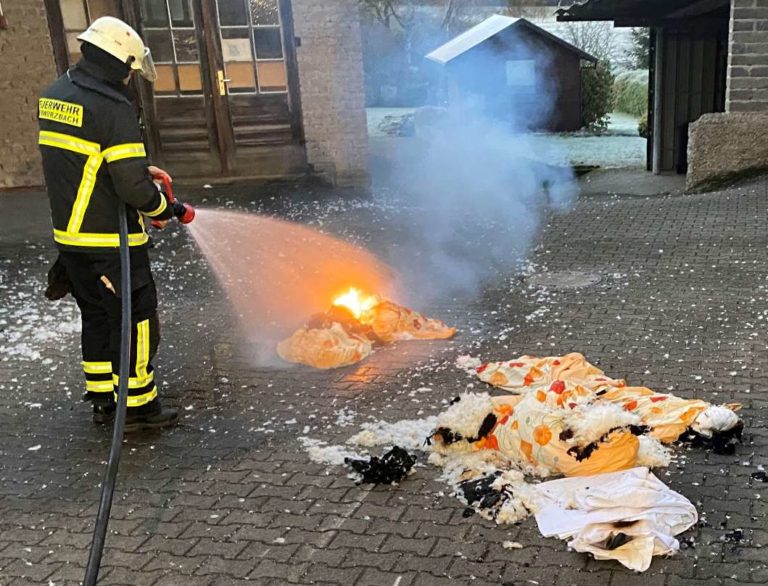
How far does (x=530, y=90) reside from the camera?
24.9 m

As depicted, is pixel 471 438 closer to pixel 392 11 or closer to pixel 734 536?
pixel 734 536

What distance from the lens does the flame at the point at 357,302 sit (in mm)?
5488

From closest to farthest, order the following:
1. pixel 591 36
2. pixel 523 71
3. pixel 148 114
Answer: pixel 148 114 < pixel 523 71 < pixel 591 36

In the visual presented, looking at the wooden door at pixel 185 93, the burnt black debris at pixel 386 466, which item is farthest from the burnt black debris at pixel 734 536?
the wooden door at pixel 185 93

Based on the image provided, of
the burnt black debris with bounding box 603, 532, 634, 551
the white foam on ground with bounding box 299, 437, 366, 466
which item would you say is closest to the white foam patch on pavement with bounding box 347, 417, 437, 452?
the white foam on ground with bounding box 299, 437, 366, 466

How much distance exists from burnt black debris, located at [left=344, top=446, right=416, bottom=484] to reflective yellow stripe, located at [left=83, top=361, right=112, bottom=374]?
1568mm

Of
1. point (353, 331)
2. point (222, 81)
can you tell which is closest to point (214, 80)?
point (222, 81)

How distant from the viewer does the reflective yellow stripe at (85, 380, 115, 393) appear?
4266 mm

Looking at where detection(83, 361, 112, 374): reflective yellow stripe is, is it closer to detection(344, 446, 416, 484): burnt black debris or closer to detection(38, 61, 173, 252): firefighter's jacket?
detection(38, 61, 173, 252): firefighter's jacket

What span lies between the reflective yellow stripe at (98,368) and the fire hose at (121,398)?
1.48 feet

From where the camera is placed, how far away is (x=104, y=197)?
12.9 feet

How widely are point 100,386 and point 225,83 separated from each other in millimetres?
7931

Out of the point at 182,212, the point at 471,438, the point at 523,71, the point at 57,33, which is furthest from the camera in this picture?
the point at 523,71

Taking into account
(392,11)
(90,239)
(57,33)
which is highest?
(392,11)
